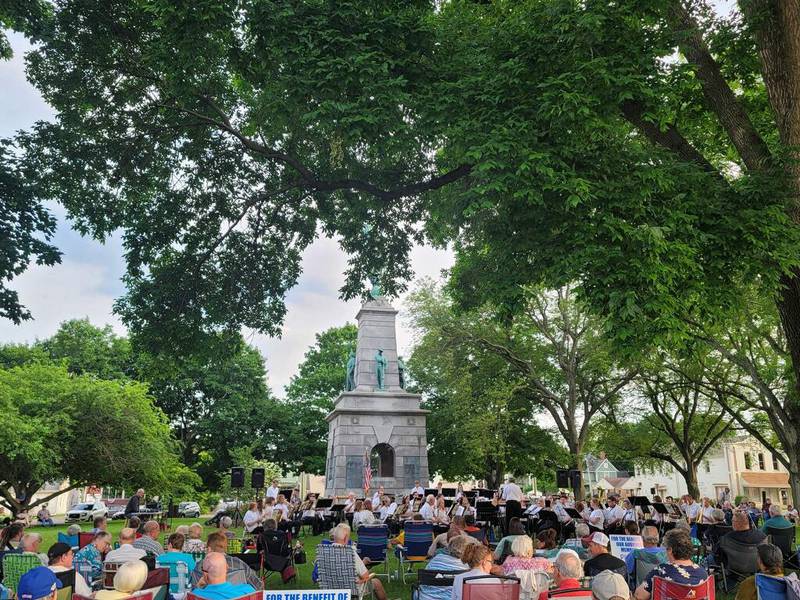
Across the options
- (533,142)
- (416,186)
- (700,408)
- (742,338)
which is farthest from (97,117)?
(700,408)

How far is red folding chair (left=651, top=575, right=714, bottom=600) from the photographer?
201 inches

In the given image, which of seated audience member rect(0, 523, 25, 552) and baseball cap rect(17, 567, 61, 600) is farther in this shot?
seated audience member rect(0, 523, 25, 552)

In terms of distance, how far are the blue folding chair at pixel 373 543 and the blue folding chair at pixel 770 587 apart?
6318 millimetres

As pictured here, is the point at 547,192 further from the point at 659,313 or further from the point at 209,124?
the point at 209,124

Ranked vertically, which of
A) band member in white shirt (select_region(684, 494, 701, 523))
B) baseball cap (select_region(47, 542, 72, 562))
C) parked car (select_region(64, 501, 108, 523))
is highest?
baseball cap (select_region(47, 542, 72, 562))

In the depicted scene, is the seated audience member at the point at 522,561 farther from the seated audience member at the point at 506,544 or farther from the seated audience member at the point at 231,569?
the seated audience member at the point at 231,569

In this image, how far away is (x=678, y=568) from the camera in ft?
17.3

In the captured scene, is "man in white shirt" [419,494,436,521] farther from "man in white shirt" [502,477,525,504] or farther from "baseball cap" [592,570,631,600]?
"baseball cap" [592,570,631,600]

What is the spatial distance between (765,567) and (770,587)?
0.28 meters

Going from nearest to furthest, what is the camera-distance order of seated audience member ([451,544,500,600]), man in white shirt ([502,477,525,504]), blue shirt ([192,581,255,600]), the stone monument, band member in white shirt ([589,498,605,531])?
1. blue shirt ([192,581,255,600])
2. seated audience member ([451,544,500,600])
3. band member in white shirt ([589,498,605,531])
4. man in white shirt ([502,477,525,504])
5. the stone monument

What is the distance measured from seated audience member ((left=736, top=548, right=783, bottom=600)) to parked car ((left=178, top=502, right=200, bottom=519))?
1448 inches

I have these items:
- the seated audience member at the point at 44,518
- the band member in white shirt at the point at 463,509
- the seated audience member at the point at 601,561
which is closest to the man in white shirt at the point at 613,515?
the band member in white shirt at the point at 463,509

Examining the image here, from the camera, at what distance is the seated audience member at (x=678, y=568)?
520cm

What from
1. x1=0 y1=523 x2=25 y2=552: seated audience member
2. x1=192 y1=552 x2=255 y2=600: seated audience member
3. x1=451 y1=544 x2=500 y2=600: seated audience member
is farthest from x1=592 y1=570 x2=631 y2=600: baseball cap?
x1=0 y1=523 x2=25 y2=552: seated audience member
